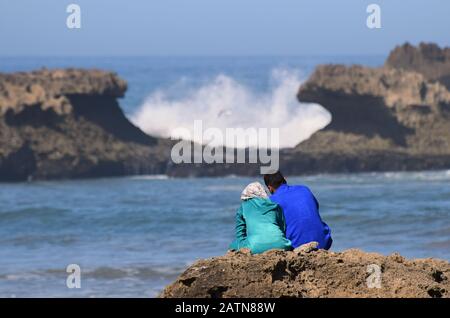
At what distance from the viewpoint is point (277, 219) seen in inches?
296

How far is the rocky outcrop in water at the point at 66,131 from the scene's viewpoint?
34.4 m

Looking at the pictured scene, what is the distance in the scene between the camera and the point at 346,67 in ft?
129

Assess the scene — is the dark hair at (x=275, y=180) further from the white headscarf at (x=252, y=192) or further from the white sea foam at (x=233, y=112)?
the white sea foam at (x=233, y=112)

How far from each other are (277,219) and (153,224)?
586 inches

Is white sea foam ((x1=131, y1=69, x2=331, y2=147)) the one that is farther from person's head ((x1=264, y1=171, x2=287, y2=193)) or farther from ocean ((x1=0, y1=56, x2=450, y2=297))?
person's head ((x1=264, y1=171, x2=287, y2=193))

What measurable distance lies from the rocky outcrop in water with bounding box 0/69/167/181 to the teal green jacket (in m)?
26.7

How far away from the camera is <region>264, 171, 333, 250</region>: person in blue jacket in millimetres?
7707

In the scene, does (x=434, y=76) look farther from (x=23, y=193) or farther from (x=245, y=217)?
(x=245, y=217)

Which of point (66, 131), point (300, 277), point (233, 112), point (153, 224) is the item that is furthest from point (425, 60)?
point (300, 277)

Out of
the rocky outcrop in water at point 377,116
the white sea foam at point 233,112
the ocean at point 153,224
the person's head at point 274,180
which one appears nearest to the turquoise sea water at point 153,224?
the ocean at point 153,224

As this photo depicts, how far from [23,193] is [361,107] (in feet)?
38.0

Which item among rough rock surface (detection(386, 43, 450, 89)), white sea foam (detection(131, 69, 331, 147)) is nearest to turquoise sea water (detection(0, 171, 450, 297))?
white sea foam (detection(131, 69, 331, 147))
